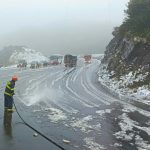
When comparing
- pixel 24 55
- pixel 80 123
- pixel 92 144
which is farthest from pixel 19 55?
pixel 92 144

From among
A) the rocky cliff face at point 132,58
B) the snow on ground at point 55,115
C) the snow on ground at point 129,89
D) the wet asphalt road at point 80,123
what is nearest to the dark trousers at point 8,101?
the wet asphalt road at point 80,123

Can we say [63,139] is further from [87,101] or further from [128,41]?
[128,41]

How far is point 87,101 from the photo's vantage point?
867 inches

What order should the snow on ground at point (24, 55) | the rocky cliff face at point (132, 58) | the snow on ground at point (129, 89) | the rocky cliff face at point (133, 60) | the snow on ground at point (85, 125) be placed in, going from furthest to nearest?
1. the snow on ground at point (24, 55)
2. the rocky cliff face at point (132, 58)
3. the rocky cliff face at point (133, 60)
4. the snow on ground at point (129, 89)
5. the snow on ground at point (85, 125)

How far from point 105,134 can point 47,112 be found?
190 inches

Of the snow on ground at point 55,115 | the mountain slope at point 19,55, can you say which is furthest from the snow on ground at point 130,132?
the mountain slope at point 19,55

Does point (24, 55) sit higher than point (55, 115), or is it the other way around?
point (55, 115)

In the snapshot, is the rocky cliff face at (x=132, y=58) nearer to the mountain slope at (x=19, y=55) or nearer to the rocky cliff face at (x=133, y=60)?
the rocky cliff face at (x=133, y=60)

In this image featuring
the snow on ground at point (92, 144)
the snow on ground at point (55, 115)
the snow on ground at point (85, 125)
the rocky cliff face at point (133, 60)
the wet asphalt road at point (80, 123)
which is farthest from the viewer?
the rocky cliff face at point (133, 60)

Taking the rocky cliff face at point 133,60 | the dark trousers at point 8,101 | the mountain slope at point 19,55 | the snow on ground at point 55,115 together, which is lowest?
the mountain slope at point 19,55

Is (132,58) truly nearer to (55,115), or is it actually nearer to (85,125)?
(55,115)

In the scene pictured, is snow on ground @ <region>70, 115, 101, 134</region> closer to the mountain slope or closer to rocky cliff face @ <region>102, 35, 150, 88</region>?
rocky cliff face @ <region>102, 35, 150, 88</region>

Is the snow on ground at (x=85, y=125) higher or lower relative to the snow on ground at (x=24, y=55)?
higher

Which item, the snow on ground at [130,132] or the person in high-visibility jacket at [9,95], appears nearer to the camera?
the snow on ground at [130,132]
